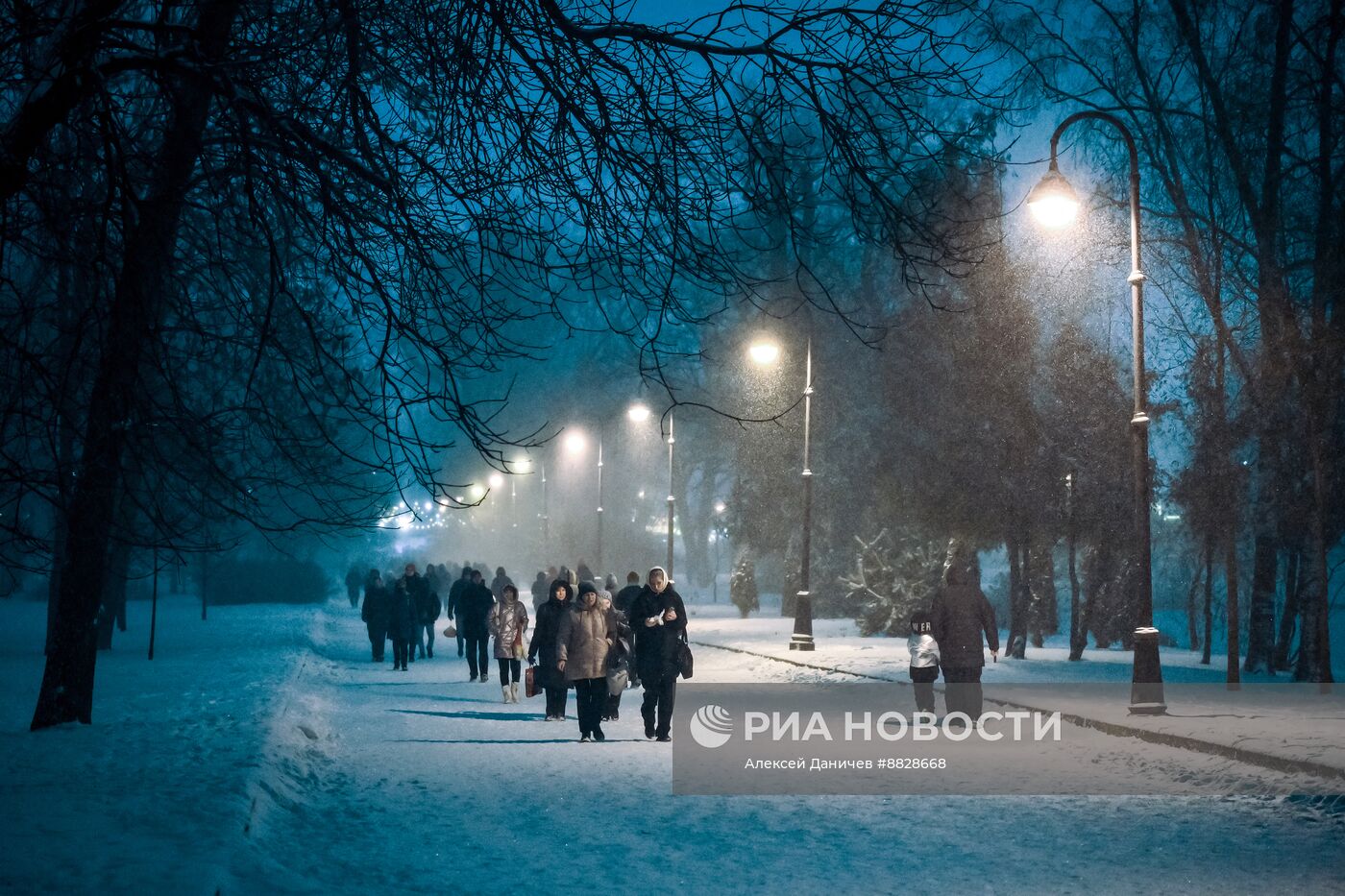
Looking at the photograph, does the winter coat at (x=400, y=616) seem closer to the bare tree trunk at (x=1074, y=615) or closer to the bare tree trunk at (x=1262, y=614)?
the bare tree trunk at (x=1074, y=615)

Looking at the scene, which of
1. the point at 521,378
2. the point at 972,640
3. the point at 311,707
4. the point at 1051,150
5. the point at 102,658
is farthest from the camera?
the point at 521,378

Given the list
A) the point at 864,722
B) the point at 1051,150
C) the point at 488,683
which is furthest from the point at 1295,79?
the point at 488,683

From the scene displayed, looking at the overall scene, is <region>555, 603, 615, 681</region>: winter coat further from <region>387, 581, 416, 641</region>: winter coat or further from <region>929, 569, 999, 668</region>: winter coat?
<region>387, 581, 416, 641</region>: winter coat

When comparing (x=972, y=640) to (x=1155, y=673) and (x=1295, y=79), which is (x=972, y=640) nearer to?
(x=1155, y=673)

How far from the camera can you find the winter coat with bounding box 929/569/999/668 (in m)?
14.8

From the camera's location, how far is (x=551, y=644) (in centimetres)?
1546

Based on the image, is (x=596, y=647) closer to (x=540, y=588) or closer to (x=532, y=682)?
(x=532, y=682)

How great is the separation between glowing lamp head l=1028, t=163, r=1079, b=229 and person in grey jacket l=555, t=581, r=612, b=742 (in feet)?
22.8

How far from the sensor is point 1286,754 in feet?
38.0

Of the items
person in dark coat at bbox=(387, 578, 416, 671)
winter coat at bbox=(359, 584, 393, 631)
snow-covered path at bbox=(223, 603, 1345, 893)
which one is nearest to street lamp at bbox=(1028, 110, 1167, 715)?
snow-covered path at bbox=(223, 603, 1345, 893)

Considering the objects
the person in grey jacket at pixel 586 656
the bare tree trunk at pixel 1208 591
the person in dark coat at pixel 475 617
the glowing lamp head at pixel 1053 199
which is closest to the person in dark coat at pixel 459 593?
the person in dark coat at pixel 475 617

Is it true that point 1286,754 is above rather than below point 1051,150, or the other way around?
below

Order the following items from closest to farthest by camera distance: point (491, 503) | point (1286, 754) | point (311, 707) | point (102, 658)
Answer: point (1286, 754) → point (311, 707) → point (102, 658) → point (491, 503)

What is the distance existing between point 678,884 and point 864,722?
28.0 feet
